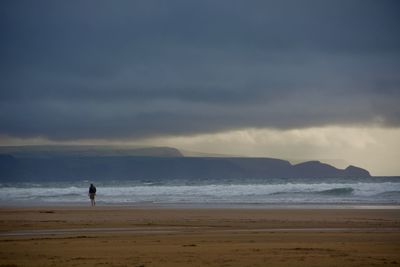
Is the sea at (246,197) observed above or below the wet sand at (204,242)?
above

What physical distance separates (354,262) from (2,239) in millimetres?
10189

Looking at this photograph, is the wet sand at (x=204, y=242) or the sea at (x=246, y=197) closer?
the wet sand at (x=204, y=242)

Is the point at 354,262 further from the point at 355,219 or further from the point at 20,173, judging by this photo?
the point at 20,173

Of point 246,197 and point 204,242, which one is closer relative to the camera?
point 204,242

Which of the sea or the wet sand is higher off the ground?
the sea

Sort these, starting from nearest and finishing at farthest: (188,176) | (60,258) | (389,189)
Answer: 1. (60,258)
2. (389,189)
3. (188,176)

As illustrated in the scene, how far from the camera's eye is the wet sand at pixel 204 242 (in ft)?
43.8

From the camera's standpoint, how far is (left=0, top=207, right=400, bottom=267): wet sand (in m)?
13.4

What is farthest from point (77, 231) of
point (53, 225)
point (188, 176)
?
point (188, 176)

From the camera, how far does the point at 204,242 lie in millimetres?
16859

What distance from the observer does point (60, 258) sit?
13.8m

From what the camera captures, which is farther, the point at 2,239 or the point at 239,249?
the point at 2,239

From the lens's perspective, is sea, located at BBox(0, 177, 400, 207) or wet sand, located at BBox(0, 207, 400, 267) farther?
sea, located at BBox(0, 177, 400, 207)

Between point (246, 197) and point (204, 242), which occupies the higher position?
point (246, 197)
